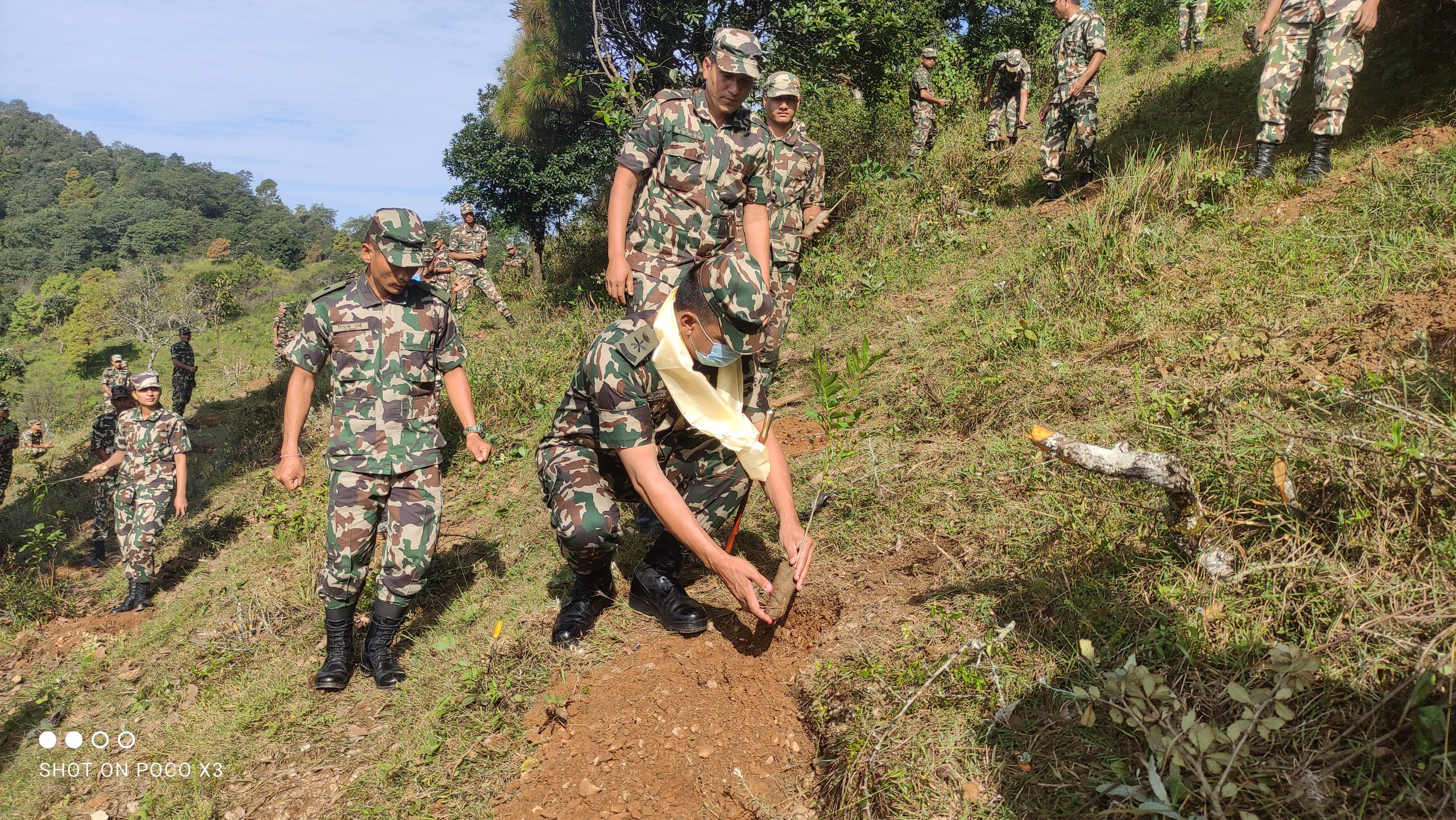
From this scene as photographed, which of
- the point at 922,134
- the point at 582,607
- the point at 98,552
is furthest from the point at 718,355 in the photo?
the point at 98,552

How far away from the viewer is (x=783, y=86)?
17.1 ft

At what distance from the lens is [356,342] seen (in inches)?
127

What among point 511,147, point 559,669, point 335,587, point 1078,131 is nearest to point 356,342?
point 335,587

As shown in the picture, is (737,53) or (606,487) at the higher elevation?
(737,53)

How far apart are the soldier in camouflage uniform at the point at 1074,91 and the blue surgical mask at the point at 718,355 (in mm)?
5127

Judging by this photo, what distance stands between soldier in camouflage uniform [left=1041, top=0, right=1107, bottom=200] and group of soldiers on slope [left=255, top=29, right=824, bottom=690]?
3.51 m

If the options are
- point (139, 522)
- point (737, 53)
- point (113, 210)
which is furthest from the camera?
point (113, 210)

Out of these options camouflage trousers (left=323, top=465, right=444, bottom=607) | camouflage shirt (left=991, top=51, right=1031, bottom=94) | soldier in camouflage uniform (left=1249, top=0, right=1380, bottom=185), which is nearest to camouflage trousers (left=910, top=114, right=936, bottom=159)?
camouflage shirt (left=991, top=51, right=1031, bottom=94)

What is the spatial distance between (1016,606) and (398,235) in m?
2.79

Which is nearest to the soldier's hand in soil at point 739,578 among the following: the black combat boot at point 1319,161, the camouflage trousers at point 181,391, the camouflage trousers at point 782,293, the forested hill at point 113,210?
the camouflage trousers at point 782,293

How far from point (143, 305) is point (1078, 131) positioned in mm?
33122

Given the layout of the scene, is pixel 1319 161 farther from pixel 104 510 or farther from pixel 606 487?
pixel 104 510

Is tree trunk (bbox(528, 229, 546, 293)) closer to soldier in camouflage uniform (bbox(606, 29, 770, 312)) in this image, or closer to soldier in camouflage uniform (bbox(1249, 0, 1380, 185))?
soldier in camouflage uniform (bbox(606, 29, 770, 312))

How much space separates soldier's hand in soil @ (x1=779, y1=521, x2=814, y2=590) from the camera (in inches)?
91.4
